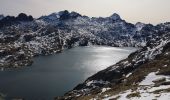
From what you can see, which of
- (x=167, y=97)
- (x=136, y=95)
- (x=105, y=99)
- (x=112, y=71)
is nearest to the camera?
(x=167, y=97)

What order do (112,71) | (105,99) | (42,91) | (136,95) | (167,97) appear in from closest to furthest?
(167,97)
(136,95)
(105,99)
(112,71)
(42,91)

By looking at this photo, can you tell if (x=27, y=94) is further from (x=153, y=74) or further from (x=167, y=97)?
(x=167, y=97)

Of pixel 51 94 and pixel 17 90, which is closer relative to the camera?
pixel 51 94

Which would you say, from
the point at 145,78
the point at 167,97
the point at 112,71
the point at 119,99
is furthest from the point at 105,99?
the point at 112,71

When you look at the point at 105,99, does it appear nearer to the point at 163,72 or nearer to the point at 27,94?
the point at 163,72

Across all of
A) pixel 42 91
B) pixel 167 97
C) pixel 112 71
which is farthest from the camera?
pixel 42 91

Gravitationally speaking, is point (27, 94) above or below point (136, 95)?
below

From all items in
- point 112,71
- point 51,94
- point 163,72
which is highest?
point 163,72

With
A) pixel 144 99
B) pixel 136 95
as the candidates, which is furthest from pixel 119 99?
pixel 144 99

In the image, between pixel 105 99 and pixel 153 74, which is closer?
pixel 105 99
